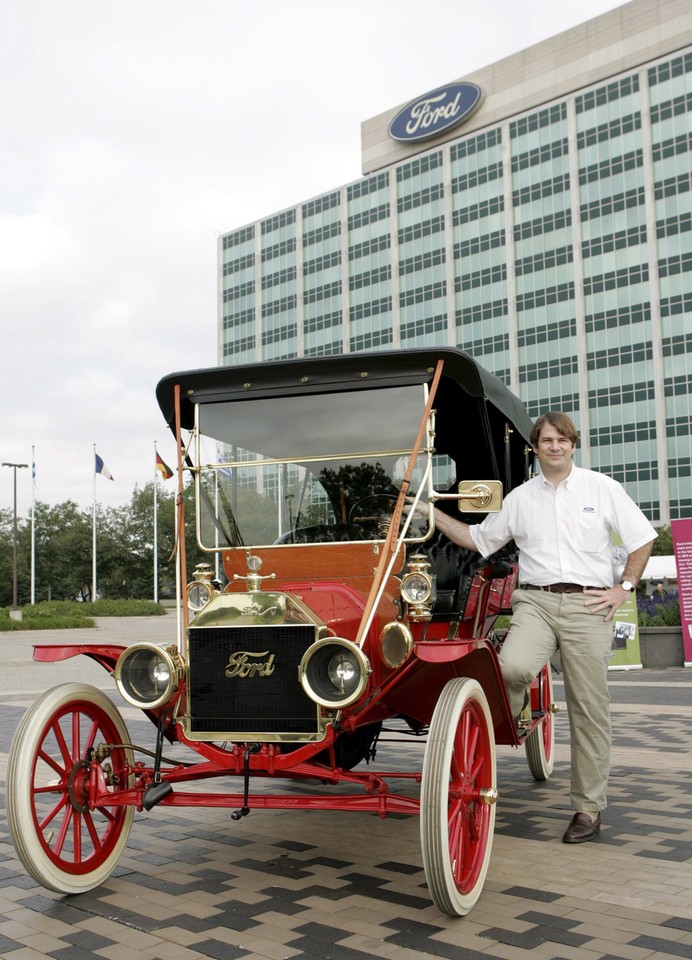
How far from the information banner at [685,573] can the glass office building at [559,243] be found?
4245 centimetres

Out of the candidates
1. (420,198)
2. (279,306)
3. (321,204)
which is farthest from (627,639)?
(279,306)

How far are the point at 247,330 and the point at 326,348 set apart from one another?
949 cm

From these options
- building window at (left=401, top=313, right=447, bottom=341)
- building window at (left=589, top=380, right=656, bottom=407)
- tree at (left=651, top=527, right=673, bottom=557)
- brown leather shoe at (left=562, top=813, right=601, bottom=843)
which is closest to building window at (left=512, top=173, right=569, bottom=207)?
building window at (left=401, top=313, right=447, bottom=341)

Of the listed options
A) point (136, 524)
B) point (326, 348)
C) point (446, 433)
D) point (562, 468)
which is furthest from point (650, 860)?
point (326, 348)

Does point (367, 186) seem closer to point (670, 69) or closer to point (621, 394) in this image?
point (670, 69)

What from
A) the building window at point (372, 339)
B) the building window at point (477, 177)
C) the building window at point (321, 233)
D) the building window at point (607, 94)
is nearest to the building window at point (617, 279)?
the building window at point (477, 177)

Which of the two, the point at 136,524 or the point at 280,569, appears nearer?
the point at 280,569

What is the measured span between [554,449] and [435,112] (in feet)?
229

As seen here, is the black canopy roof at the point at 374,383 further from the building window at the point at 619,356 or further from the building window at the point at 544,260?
the building window at the point at 544,260

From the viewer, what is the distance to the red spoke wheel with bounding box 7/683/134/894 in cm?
365

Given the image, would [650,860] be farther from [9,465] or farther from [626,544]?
[9,465]

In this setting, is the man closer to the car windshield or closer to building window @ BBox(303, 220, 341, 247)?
the car windshield

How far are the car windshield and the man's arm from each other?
1.12 metres

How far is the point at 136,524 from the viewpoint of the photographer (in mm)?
65375
